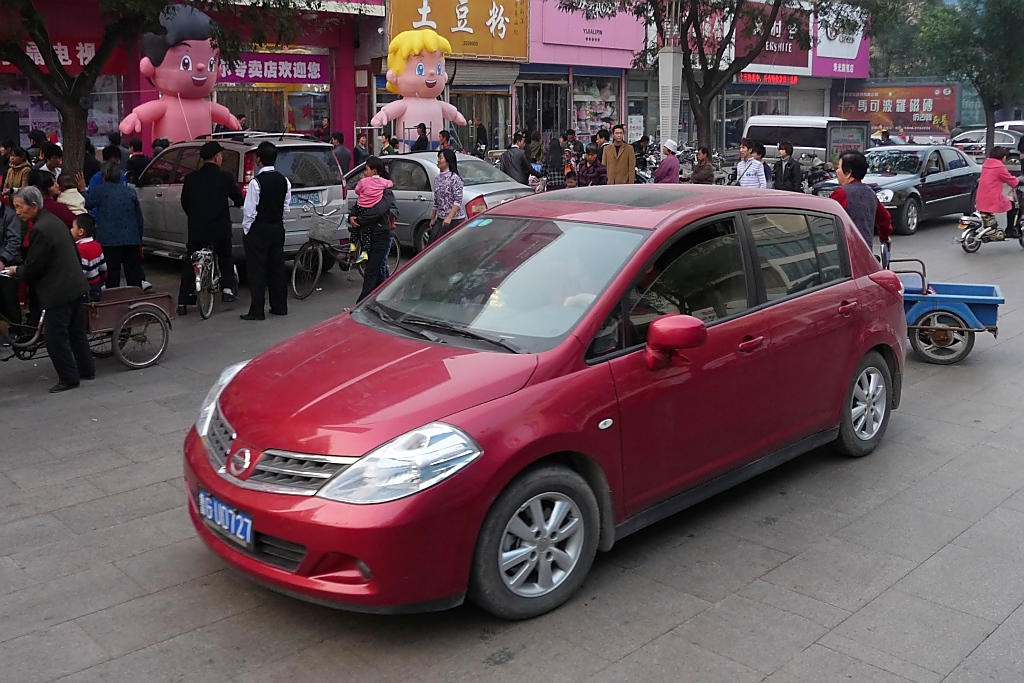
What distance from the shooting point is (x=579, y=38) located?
29453mm

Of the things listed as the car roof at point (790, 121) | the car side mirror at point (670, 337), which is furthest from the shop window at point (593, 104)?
the car side mirror at point (670, 337)

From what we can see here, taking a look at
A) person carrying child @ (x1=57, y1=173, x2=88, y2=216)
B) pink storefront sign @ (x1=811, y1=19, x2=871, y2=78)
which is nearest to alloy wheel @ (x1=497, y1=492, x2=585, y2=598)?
person carrying child @ (x1=57, y1=173, x2=88, y2=216)

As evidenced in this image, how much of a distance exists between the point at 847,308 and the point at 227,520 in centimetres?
358

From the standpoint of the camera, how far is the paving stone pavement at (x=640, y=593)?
3883 millimetres

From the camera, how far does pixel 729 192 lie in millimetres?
5586

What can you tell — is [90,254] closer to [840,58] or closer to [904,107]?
[840,58]

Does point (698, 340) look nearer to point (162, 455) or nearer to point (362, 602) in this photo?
point (362, 602)

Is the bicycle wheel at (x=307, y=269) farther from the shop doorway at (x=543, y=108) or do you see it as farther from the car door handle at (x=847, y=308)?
the shop doorway at (x=543, y=108)

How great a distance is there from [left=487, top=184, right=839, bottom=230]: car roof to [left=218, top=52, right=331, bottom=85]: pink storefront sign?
17146mm

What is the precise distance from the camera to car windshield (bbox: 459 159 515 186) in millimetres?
14891

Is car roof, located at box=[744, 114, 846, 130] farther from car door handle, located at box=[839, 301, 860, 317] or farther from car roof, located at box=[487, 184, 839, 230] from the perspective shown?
car roof, located at box=[487, 184, 839, 230]

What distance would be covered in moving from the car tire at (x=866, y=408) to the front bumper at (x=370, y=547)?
2.97 meters

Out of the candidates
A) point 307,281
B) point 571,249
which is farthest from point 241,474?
point 307,281

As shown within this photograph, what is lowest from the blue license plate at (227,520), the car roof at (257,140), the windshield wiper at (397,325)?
the blue license plate at (227,520)
